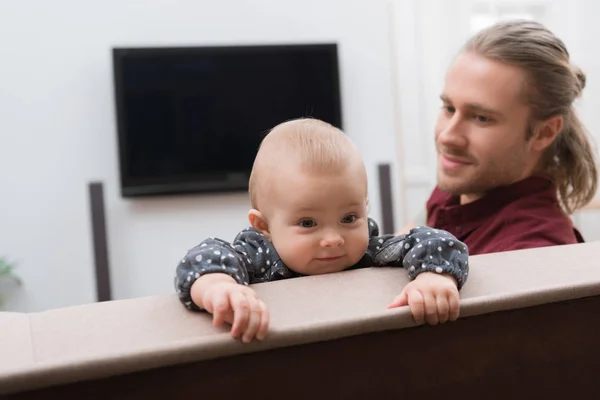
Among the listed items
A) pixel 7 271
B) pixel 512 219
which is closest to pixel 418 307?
pixel 512 219

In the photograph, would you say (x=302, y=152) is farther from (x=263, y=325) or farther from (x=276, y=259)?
(x=263, y=325)

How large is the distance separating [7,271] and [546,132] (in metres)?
2.57

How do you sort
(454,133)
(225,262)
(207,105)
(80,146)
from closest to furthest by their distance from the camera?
(225,262) → (454,133) → (80,146) → (207,105)

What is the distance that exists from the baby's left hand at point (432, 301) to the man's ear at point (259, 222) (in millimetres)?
323

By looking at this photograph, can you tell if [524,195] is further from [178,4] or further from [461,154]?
[178,4]

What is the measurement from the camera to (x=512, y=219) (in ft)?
4.06

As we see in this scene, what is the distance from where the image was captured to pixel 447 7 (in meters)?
3.83

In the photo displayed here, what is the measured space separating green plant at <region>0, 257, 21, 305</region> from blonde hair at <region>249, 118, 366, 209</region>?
254 cm

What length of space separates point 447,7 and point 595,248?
3250mm

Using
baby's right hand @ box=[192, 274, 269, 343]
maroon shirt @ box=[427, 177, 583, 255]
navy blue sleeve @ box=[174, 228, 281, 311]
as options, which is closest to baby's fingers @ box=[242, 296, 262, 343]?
baby's right hand @ box=[192, 274, 269, 343]

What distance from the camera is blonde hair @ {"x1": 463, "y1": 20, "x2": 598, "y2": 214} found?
1332 mm

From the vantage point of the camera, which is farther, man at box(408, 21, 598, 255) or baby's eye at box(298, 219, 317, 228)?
man at box(408, 21, 598, 255)

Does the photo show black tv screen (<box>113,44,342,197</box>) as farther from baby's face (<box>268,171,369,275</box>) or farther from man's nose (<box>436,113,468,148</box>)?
baby's face (<box>268,171,369,275</box>)

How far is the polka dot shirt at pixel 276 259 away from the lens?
2.34 ft
